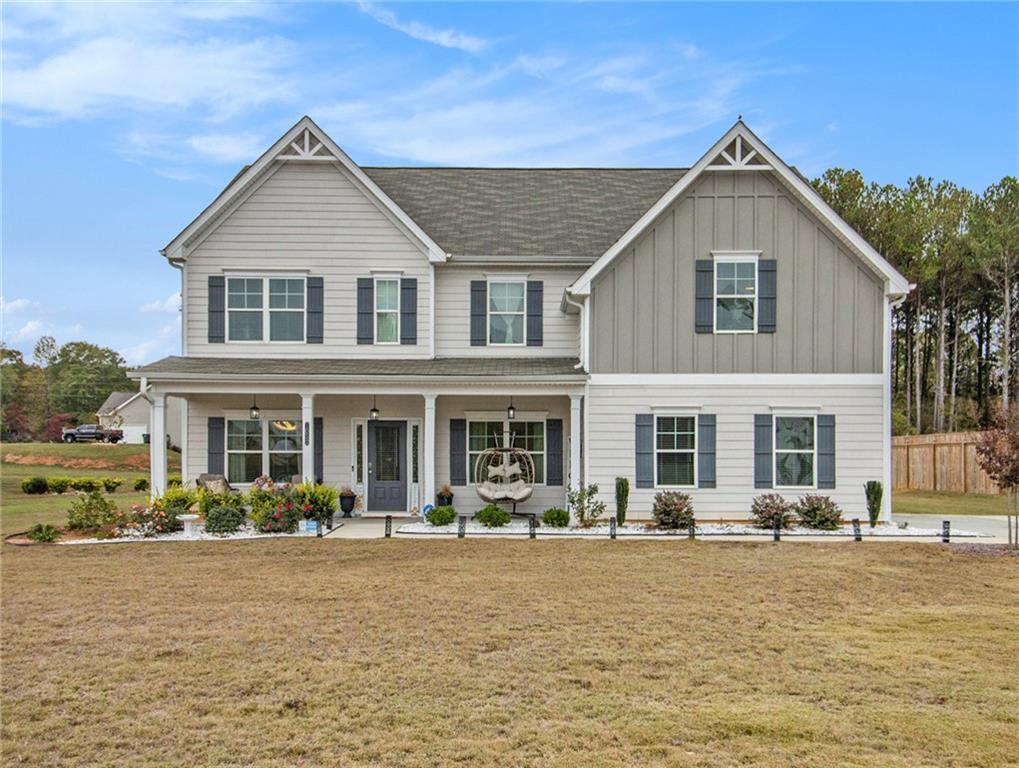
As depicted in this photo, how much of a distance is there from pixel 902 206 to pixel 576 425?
26.1 meters

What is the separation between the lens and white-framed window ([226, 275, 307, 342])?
17.7 metres

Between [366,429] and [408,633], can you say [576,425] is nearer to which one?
[366,429]

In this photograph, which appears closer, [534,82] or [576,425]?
[576,425]

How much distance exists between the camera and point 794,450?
16.2m

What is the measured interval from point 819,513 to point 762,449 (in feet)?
5.51

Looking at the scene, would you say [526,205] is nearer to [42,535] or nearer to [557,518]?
[557,518]

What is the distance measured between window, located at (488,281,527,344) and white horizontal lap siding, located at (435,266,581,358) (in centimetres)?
22

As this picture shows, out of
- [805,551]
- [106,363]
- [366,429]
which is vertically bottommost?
[805,551]

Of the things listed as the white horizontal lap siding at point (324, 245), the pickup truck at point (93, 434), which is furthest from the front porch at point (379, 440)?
the pickup truck at point (93, 434)

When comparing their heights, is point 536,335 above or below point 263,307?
below

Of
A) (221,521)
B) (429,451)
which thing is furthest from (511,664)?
(221,521)

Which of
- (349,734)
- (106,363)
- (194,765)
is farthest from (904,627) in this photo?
(106,363)

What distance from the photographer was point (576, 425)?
16094mm

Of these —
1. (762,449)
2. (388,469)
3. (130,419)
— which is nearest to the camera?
(762,449)
